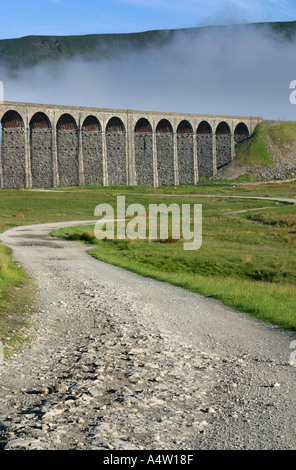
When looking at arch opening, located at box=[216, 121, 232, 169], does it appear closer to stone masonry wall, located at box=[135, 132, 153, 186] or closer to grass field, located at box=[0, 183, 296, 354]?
stone masonry wall, located at box=[135, 132, 153, 186]

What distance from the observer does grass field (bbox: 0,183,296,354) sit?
44.6ft

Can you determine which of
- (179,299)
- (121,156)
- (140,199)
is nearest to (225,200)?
(140,199)

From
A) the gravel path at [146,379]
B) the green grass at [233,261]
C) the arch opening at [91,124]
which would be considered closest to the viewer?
the gravel path at [146,379]

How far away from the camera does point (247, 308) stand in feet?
44.4

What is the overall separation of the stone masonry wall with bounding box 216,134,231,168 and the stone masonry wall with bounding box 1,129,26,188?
50.5m

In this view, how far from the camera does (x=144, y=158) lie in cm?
8912

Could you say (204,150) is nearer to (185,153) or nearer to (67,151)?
(185,153)

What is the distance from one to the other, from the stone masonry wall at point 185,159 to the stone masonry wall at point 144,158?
34.9ft

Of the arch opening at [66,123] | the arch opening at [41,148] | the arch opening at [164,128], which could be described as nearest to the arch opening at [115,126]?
the arch opening at [66,123]

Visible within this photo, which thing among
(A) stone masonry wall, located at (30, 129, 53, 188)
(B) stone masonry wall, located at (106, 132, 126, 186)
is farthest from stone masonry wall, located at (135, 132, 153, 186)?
(A) stone masonry wall, located at (30, 129, 53, 188)

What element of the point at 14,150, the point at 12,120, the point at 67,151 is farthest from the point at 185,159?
the point at 12,120

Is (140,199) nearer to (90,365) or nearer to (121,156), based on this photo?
(121,156)

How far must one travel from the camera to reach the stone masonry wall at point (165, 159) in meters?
94.8

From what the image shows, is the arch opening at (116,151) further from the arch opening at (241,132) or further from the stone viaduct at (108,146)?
the arch opening at (241,132)
